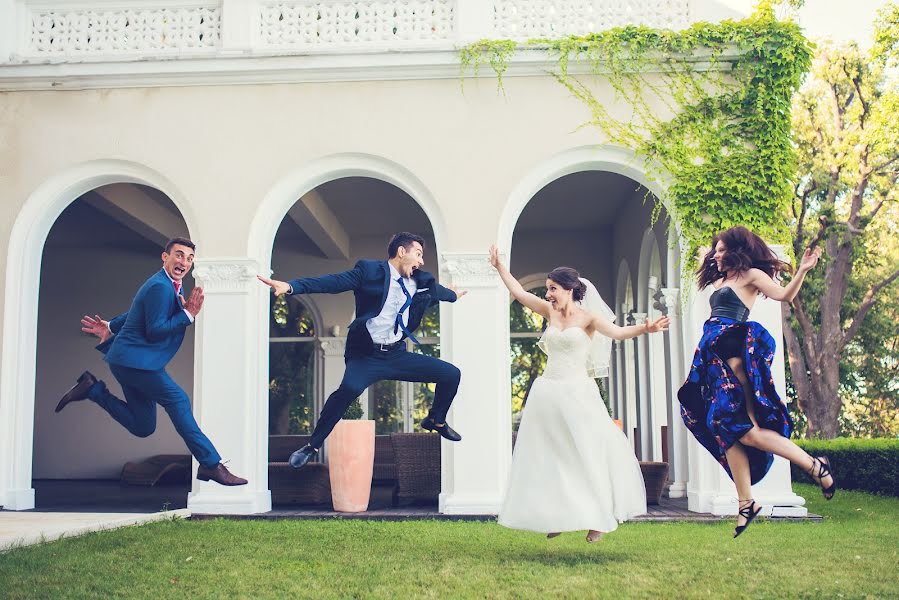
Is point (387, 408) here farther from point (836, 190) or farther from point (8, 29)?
point (836, 190)

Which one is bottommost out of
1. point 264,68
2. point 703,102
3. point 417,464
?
point 417,464

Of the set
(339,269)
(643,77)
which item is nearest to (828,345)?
(339,269)

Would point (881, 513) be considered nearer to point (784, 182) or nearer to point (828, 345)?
point (784, 182)

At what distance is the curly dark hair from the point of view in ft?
20.3

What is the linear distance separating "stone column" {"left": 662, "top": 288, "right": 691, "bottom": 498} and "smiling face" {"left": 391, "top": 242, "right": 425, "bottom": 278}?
3737mm

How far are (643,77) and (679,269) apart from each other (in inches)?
81.8

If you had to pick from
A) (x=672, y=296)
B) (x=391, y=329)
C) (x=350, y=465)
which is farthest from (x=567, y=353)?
(x=672, y=296)

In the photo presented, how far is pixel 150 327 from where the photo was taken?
246 inches

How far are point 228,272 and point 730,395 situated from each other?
5.86 meters

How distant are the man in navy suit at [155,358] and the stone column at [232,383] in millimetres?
2840

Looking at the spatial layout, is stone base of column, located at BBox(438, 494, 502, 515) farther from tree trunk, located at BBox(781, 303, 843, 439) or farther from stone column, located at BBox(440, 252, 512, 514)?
tree trunk, located at BBox(781, 303, 843, 439)

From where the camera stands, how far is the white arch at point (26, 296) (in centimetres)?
974

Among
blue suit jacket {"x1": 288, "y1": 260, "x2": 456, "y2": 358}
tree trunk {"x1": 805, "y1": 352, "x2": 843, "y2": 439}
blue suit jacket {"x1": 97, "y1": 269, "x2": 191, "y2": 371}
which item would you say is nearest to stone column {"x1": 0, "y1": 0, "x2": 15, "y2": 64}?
blue suit jacket {"x1": 97, "y1": 269, "x2": 191, "y2": 371}

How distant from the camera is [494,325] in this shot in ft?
31.0
